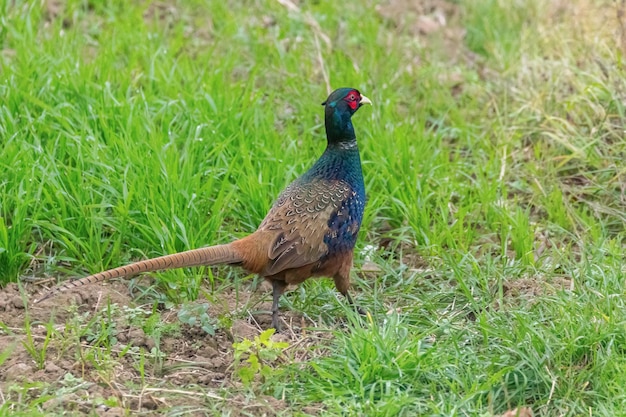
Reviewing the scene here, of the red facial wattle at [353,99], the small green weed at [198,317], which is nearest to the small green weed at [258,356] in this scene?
the small green weed at [198,317]

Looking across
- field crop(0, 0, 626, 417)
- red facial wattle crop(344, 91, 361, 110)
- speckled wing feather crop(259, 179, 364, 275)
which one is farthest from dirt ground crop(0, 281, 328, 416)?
red facial wattle crop(344, 91, 361, 110)

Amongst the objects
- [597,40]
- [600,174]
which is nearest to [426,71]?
[597,40]

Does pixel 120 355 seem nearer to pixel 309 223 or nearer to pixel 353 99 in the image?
pixel 309 223

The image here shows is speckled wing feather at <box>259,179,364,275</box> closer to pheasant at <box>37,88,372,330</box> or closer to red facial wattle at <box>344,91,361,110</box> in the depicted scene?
pheasant at <box>37,88,372,330</box>

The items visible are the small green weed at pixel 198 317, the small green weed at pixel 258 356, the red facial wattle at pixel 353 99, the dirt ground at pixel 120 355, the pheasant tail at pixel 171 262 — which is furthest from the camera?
the red facial wattle at pixel 353 99

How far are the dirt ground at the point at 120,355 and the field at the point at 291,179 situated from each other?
0.04ft

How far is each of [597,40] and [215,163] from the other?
116 inches

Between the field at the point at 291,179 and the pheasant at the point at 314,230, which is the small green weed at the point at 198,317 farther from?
the pheasant at the point at 314,230

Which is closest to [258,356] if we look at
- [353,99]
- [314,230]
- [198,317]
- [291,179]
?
[198,317]

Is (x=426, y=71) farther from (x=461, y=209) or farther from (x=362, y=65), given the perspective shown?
(x=461, y=209)

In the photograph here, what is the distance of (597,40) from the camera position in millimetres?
6398

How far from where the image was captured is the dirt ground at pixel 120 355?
343cm

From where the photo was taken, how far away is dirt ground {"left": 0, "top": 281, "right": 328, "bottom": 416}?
3.43 meters

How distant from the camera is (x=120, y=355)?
3.69 metres
